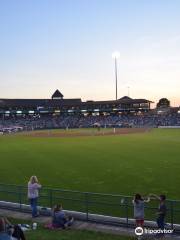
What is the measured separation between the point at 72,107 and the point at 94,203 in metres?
130

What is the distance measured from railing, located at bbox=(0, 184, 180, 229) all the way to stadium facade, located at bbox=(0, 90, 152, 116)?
119622 mm

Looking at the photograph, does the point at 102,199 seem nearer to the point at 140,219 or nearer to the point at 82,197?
the point at 82,197

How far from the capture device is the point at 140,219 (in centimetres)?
1287

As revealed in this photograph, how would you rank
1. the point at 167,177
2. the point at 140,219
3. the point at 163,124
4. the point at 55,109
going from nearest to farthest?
the point at 140,219
the point at 167,177
the point at 163,124
the point at 55,109

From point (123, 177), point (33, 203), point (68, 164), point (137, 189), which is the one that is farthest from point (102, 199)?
point (68, 164)

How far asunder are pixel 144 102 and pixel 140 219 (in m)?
138

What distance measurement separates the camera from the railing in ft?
46.7

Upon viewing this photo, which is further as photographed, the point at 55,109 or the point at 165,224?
the point at 55,109

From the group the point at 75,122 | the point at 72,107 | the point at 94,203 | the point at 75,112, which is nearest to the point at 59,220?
the point at 94,203

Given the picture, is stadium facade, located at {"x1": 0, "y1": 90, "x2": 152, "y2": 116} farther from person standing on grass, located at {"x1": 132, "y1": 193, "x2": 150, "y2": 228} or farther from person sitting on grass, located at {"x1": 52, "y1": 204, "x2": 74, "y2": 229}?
person standing on grass, located at {"x1": 132, "y1": 193, "x2": 150, "y2": 228}

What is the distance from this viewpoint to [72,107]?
5699 inches

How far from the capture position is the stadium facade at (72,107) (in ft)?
455

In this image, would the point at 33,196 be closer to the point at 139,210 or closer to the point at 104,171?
the point at 139,210

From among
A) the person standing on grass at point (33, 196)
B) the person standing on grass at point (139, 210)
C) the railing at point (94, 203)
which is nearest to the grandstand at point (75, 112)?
the railing at point (94, 203)
